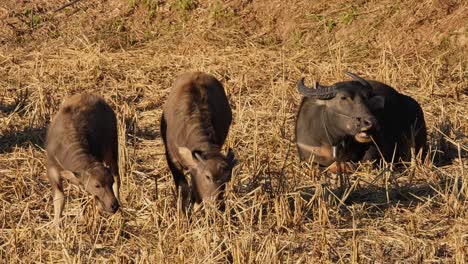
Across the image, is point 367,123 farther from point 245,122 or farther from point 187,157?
point 187,157

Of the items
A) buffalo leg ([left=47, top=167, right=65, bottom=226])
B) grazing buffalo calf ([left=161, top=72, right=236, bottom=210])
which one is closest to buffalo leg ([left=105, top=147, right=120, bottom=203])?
grazing buffalo calf ([left=161, top=72, right=236, bottom=210])

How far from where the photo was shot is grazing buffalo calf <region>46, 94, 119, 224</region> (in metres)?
9.86

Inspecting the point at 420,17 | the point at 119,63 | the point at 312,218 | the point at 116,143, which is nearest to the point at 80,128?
the point at 116,143

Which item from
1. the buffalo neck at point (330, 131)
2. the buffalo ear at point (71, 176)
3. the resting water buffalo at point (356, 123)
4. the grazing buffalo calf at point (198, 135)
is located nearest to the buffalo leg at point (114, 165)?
the grazing buffalo calf at point (198, 135)

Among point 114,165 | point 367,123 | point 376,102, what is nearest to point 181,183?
point 114,165

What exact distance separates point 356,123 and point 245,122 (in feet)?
6.00

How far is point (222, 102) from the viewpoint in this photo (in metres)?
11.6

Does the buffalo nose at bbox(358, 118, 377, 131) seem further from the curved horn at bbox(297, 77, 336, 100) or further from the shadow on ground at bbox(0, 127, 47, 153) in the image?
the shadow on ground at bbox(0, 127, 47, 153)

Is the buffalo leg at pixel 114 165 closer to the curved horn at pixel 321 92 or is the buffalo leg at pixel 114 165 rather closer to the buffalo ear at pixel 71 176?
the buffalo ear at pixel 71 176

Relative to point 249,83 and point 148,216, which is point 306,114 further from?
point 148,216

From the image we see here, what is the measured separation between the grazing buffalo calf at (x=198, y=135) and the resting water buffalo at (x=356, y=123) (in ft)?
4.40

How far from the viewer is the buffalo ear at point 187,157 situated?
9.99 metres

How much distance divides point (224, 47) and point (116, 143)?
6154mm

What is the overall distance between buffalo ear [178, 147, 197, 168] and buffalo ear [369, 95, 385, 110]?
2800mm
